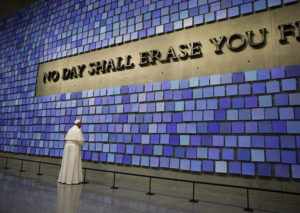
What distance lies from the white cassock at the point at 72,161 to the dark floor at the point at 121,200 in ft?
1.16

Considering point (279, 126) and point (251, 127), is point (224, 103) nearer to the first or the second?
point (251, 127)

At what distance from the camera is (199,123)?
7.15 metres

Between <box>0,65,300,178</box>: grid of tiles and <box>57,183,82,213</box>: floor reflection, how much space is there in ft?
6.11

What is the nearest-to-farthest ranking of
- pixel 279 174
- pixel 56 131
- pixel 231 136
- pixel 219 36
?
pixel 279 174
pixel 231 136
pixel 219 36
pixel 56 131

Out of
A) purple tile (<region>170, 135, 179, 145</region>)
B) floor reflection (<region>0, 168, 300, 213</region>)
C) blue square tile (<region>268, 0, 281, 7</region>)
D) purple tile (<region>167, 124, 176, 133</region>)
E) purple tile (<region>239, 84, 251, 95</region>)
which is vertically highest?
blue square tile (<region>268, 0, 281, 7</region>)

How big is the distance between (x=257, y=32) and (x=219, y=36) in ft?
3.50

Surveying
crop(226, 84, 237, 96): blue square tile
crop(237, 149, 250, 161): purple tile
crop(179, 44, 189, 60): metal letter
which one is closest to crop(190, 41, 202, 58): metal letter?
crop(179, 44, 189, 60): metal letter

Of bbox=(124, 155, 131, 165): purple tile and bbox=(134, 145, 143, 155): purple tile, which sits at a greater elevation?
bbox=(134, 145, 143, 155): purple tile

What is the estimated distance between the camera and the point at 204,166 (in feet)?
22.4

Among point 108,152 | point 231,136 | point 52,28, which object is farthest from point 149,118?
point 52,28

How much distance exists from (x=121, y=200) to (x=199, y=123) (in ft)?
10.1

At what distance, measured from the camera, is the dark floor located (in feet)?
16.8

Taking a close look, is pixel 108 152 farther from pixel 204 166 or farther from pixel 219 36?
pixel 219 36

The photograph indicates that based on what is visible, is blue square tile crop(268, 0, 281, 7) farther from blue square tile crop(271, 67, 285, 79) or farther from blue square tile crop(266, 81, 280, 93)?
blue square tile crop(266, 81, 280, 93)
